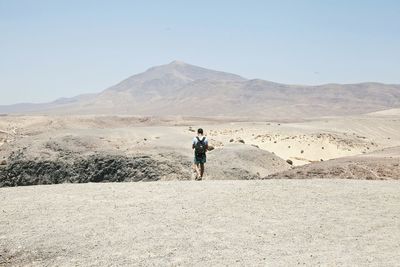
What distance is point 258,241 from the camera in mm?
10188

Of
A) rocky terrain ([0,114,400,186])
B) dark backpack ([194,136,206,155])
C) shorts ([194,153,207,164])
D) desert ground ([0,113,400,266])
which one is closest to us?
desert ground ([0,113,400,266])

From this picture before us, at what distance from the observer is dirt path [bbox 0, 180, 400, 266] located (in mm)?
9500

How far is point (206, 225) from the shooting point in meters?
11.3

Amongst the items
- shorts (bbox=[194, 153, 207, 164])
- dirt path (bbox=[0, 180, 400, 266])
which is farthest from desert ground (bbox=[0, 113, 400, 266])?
shorts (bbox=[194, 153, 207, 164])

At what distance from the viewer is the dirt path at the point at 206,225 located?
9.50 m

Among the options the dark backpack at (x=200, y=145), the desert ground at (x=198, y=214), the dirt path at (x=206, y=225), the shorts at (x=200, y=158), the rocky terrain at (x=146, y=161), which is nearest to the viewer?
the dirt path at (x=206, y=225)

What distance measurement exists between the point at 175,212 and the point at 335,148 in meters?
25.6

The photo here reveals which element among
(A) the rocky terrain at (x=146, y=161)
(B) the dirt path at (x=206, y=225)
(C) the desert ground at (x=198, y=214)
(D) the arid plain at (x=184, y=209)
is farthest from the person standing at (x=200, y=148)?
(A) the rocky terrain at (x=146, y=161)

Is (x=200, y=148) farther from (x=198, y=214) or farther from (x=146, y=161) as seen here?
(x=146, y=161)

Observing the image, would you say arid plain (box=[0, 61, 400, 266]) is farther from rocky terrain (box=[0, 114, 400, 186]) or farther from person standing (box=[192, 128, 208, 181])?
person standing (box=[192, 128, 208, 181])

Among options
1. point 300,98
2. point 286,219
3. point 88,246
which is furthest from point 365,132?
point 300,98

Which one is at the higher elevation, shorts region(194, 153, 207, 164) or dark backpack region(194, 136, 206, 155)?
dark backpack region(194, 136, 206, 155)

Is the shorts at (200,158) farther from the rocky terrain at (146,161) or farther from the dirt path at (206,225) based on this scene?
the rocky terrain at (146,161)

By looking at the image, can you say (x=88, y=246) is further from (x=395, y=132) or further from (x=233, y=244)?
(x=395, y=132)
